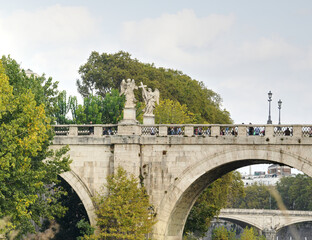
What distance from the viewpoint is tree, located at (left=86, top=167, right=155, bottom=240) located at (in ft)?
123

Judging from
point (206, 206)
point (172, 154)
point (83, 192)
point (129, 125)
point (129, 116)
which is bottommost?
point (206, 206)

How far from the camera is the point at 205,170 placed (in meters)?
38.8

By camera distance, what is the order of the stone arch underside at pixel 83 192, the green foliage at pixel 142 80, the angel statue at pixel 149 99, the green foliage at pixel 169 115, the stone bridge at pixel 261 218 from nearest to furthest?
1. the stone arch underside at pixel 83 192
2. the angel statue at pixel 149 99
3. the green foliage at pixel 169 115
4. the green foliage at pixel 142 80
5. the stone bridge at pixel 261 218

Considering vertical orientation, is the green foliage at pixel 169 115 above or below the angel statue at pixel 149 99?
above

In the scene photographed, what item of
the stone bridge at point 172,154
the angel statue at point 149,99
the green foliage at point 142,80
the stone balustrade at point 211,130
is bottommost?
the stone bridge at point 172,154

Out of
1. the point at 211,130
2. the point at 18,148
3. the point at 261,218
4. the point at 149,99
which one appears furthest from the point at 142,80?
the point at 261,218

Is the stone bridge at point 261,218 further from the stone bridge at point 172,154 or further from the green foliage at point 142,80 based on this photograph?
the stone bridge at point 172,154

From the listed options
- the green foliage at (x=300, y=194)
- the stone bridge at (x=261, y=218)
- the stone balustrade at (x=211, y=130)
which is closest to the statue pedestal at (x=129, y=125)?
the stone balustrade at (x=211, y=130)

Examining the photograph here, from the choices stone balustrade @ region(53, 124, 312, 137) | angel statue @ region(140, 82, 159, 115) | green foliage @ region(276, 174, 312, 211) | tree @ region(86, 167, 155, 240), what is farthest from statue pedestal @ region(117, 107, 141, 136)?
green foliage @ region(276, 174, 312, 211)

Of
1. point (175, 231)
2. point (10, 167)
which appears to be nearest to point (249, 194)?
point (175, 231)

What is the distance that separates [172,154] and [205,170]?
88.5 inches

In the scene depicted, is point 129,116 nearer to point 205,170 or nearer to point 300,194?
point 205,170

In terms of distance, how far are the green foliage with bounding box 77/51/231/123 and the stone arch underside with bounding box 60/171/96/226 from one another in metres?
23.5

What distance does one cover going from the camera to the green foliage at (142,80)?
66125mm
